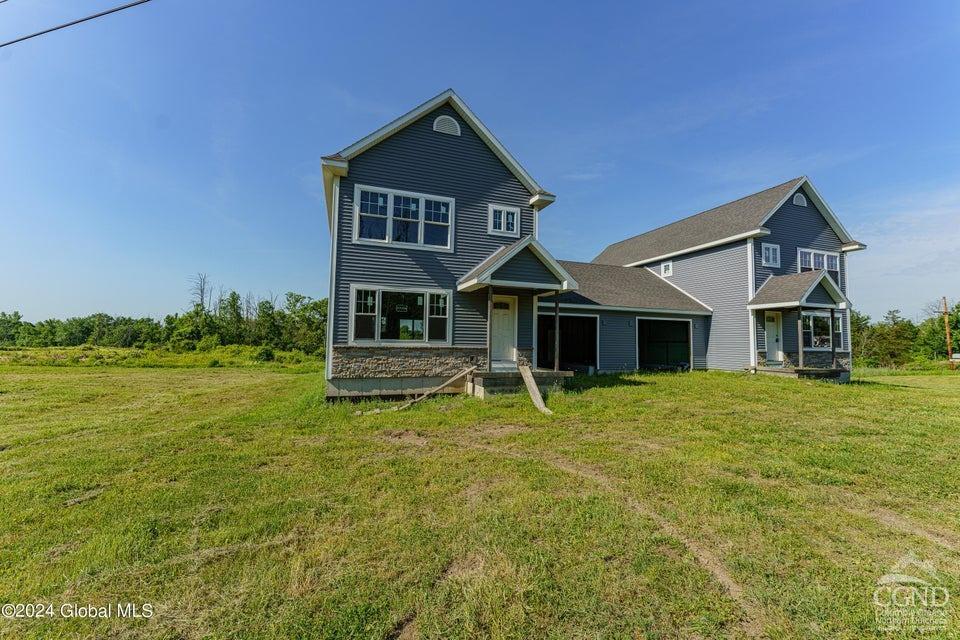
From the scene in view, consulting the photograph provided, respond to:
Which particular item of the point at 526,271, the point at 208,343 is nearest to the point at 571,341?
the point at 526,271

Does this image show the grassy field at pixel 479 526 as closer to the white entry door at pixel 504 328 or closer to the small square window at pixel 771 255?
the white entry door at pixel 504 328

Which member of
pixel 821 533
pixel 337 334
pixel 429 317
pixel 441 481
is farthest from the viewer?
pixel 429 317

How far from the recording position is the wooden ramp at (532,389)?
9297 mm

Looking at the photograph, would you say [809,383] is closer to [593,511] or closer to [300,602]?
[593,511]

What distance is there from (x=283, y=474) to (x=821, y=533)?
6110mm

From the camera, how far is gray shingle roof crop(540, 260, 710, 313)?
16.5 m

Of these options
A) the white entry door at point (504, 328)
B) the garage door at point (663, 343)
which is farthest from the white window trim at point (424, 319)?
the garage door at point (663, 343)

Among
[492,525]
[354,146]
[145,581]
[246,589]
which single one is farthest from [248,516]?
[354,146]

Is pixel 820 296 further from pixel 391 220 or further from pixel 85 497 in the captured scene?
pixel 85 497

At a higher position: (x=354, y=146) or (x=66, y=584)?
(x=354, y=146)

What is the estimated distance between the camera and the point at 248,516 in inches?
162

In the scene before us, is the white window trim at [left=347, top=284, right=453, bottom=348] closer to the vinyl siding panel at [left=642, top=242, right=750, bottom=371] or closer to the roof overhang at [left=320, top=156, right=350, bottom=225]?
the roof overhang at [left=320, top=156, right=350, bottom=225]

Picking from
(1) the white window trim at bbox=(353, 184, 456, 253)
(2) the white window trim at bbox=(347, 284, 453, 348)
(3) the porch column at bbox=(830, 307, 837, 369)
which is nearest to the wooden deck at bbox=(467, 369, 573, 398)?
(2) the white window trim at bbox=(347, 284, 453, 348)

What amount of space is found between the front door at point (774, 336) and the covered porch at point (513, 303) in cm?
1105
